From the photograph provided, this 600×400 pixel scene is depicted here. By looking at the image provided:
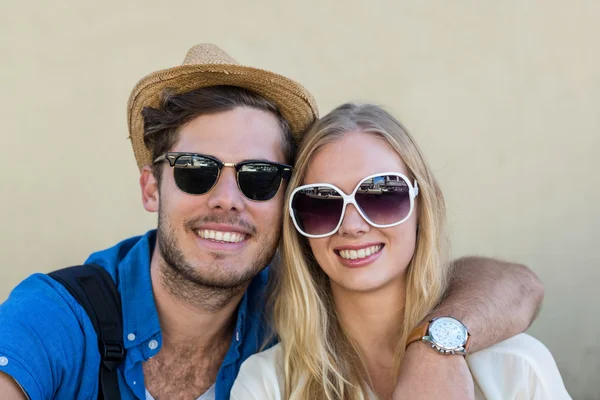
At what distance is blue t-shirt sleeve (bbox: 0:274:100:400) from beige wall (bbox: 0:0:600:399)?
4.02 ft

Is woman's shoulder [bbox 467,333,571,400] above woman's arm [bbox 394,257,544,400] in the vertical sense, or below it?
below

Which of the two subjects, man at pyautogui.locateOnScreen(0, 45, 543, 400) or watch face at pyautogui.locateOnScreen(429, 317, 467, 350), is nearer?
watch face at pyautogui.locateOnScreen(429, 317, 467, 350)

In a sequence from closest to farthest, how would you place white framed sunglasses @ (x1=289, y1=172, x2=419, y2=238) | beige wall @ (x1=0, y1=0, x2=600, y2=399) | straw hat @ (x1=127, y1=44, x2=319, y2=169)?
white framed sunglasses @ (x1=289, y1=172, x2=419, y2=238) → straw hat @ (x1=127, y1=44, x2=319, y2=169) → beige wall @ (x1=0, y1=0, x2=600, y2=399)

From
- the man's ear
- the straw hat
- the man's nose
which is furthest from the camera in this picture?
the man's ear

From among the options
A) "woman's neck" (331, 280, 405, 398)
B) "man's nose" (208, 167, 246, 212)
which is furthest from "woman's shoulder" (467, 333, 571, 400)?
"man's nose" (208, 167, 246, 212)

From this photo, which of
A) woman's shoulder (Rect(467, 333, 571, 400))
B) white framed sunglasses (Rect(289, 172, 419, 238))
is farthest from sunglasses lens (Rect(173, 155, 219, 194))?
woman's shoulder (Rect(467, 333, 571, 400))

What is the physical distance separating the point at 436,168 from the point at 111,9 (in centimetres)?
215

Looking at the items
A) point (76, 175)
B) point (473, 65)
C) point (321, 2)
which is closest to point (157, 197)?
point (76, 175)

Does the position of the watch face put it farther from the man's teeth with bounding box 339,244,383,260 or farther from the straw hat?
the straw hat

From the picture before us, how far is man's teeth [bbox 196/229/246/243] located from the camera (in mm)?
2512

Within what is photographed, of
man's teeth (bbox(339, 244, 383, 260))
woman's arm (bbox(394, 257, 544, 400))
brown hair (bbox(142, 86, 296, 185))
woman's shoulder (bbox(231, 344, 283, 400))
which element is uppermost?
brown hair (bbox(142, 86, 296, 185))

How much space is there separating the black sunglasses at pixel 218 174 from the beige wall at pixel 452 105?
123 centimetres

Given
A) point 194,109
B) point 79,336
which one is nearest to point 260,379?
point 79,336

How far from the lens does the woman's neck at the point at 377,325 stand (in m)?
2.39
